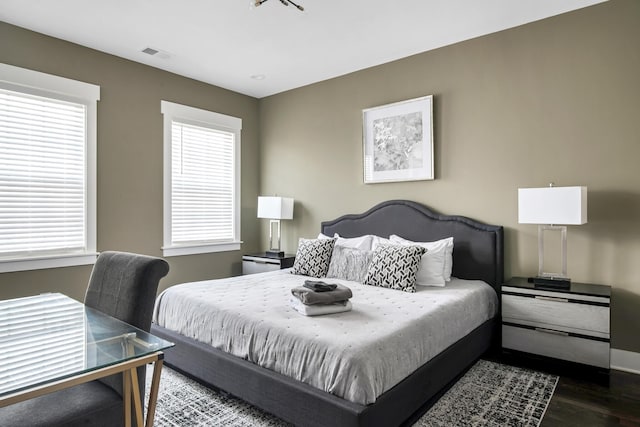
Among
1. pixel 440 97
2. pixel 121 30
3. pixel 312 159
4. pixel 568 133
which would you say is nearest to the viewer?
pixel 568 133

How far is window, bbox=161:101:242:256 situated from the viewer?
15.0 ft

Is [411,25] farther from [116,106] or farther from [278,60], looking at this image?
[116,106]

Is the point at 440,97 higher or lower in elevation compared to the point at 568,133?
higher

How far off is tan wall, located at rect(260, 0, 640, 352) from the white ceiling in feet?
0.71

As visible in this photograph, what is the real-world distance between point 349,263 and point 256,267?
5.60ft

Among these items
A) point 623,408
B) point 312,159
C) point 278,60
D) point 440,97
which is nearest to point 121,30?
point 278,60

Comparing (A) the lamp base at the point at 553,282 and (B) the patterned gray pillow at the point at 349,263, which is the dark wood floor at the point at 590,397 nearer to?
(A) the lamp base at the point at 553,282

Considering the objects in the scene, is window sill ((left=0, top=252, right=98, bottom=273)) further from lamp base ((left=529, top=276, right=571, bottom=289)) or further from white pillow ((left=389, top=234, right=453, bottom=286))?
lamp base ((left=529, top=276, right=571, bottom=289))

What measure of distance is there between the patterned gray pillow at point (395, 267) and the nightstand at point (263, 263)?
1.57 meters

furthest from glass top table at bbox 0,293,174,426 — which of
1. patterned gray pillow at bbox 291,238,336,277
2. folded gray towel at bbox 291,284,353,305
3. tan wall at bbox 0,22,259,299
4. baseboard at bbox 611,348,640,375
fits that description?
baseboard at bbox 611,348,640,375

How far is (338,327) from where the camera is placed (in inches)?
86.2

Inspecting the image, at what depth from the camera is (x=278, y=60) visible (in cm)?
423

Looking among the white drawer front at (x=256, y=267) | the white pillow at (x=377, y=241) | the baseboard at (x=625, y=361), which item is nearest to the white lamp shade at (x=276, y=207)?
the white drawer front at (x=256, y=267)

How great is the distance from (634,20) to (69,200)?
5092 mm
